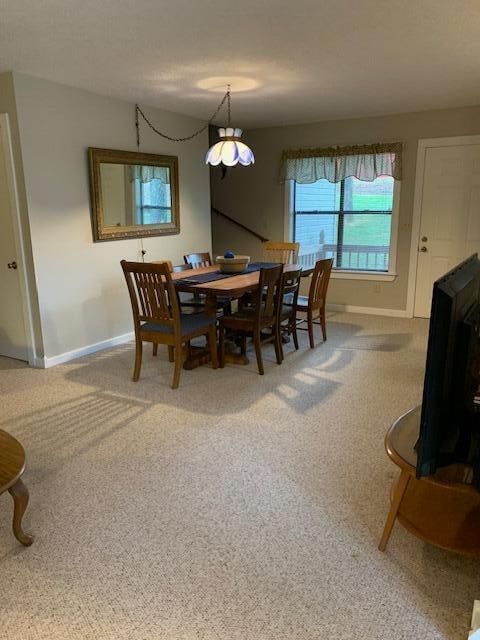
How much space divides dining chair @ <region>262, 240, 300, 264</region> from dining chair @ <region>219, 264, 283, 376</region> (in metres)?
1.36

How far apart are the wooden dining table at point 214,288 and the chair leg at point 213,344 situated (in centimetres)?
14

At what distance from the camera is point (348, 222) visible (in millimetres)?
6109

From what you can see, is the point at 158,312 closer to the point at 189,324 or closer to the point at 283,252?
the point at 189,324

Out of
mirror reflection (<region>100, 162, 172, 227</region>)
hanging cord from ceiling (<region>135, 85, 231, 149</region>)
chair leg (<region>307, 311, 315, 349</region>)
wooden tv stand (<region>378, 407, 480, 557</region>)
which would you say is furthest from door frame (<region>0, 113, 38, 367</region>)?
wooden tv stand (<region>378, 407, 480, 557</region>)

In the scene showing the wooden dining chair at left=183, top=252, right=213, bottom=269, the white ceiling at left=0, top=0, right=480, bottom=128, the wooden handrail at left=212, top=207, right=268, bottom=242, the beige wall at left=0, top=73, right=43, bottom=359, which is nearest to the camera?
the white ceiling at left=0, top=0, right=480, bottom=128

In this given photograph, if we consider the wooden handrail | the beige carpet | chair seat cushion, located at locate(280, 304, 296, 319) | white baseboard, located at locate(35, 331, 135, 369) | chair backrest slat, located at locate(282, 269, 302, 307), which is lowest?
the beige carpet

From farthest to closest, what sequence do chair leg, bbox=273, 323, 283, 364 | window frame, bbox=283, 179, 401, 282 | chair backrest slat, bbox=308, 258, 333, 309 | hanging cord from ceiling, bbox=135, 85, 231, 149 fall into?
window frame, bbox=283, 179, 401, 282 < hanging cord from ceiling, bbox=135, 85, 231, 149 < chair backrest slat, bbox=308, 258, 333, 309 < chair leg, bbox=273, 323, 283, 364

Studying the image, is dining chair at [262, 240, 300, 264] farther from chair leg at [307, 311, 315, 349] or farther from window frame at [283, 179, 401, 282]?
chair leg at [307, 311, 315, 349]

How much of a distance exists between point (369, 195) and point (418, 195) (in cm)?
58

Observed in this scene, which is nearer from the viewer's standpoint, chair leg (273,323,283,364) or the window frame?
chair leg (273,323,283,364)

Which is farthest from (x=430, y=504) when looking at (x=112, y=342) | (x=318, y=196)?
(x=318, y=196)

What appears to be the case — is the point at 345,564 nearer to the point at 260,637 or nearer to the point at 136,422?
the point at 260,637

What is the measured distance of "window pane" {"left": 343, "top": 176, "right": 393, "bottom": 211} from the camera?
578 cm

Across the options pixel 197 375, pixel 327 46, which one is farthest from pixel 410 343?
pixel 327 46
